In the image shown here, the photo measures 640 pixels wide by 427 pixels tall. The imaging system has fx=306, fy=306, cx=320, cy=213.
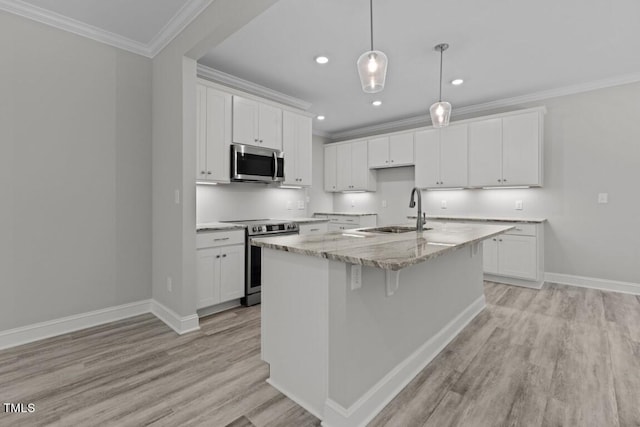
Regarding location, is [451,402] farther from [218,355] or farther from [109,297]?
[109,297]

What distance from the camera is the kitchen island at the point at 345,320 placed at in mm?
1500

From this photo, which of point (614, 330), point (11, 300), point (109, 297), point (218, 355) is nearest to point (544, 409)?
point (614, 330)

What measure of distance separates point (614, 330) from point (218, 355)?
3.33 meters

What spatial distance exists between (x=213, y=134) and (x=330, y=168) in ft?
10.6

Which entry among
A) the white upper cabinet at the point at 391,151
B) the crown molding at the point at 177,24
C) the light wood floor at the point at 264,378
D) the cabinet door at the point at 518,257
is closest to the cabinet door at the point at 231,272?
the light wood floor at the point at 264,378

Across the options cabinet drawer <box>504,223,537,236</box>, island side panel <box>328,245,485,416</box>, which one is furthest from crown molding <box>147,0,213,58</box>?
cabinet drawer <box>504,223,537,236</box>

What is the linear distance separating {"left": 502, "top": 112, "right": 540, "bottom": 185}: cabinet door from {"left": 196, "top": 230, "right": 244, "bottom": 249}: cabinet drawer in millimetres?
3608

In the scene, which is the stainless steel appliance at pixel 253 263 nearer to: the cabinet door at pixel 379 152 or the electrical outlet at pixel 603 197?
the cabinet door at pixel 379 152

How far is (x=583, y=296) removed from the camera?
3.60 meters

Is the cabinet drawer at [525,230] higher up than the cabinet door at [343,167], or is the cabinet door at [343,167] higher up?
the cabinet door at [343,167]

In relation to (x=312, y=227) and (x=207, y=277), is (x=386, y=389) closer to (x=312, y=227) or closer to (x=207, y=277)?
(x=207, y=277)

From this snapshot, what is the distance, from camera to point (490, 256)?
423 centimetres

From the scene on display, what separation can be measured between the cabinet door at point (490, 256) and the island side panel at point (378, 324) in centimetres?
204

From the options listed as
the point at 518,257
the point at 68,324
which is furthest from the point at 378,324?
the point at 518,257
